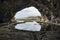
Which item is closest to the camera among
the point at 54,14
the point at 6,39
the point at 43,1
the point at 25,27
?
the point at 6,39

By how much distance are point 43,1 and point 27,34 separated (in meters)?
1.81

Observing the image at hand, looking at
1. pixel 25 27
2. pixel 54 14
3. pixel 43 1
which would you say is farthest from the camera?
pixel 43 1

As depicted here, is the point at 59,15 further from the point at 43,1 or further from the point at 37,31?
the point at 37,31

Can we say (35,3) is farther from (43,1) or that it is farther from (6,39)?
(6,39)

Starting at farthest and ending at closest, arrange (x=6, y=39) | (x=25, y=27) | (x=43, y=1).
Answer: (x=43, y=1), (x=25, y=27), (x=6, y=39)

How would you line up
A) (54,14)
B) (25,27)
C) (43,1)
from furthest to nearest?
(43,1) → (54,14) → (25,27)

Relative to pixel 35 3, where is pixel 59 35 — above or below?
below

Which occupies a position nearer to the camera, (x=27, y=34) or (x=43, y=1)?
(x=27, y=34)

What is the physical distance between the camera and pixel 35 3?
3.13m

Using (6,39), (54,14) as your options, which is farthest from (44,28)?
(54,14)

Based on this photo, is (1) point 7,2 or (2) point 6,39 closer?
(2) point 6,39

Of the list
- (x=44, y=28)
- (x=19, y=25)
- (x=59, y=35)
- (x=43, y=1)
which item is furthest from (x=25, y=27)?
(x=43, y=1)

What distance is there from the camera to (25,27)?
1647 millimetres

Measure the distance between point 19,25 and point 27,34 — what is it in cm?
19
